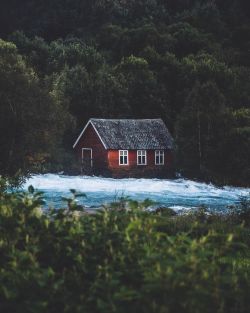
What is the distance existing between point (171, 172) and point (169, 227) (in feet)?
162

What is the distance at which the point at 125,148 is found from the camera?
225 feet

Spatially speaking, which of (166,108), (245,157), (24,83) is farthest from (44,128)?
(166,108)

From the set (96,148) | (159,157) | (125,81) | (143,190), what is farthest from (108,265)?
(125,81)

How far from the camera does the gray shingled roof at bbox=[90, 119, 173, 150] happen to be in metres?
68.2

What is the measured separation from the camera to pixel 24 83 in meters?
42.6

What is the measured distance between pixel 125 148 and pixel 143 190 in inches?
610

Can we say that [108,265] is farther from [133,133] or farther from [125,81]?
[125,81]

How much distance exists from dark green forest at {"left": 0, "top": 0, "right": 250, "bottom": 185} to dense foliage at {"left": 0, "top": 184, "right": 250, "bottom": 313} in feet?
109

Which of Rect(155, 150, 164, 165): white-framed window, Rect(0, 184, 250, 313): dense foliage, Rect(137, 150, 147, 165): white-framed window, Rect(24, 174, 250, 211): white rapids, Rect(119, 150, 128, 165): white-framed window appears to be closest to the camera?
Rect(0, 184, 250, 313): dense foliage

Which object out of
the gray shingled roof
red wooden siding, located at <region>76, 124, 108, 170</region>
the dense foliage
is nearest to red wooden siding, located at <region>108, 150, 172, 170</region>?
red wooden siding, located at <region>76, 124, 108, 170</region>

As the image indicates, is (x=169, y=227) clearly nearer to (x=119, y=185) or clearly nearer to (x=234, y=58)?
(x=119, y=185)

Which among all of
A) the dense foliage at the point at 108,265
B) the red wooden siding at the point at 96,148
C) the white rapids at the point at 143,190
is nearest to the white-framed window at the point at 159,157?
the red wooden siding at the point at 96,148

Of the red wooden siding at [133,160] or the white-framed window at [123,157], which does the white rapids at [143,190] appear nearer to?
the red wooden siding at [133,160]

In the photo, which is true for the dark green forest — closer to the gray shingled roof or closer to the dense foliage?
the gray shingled roof
